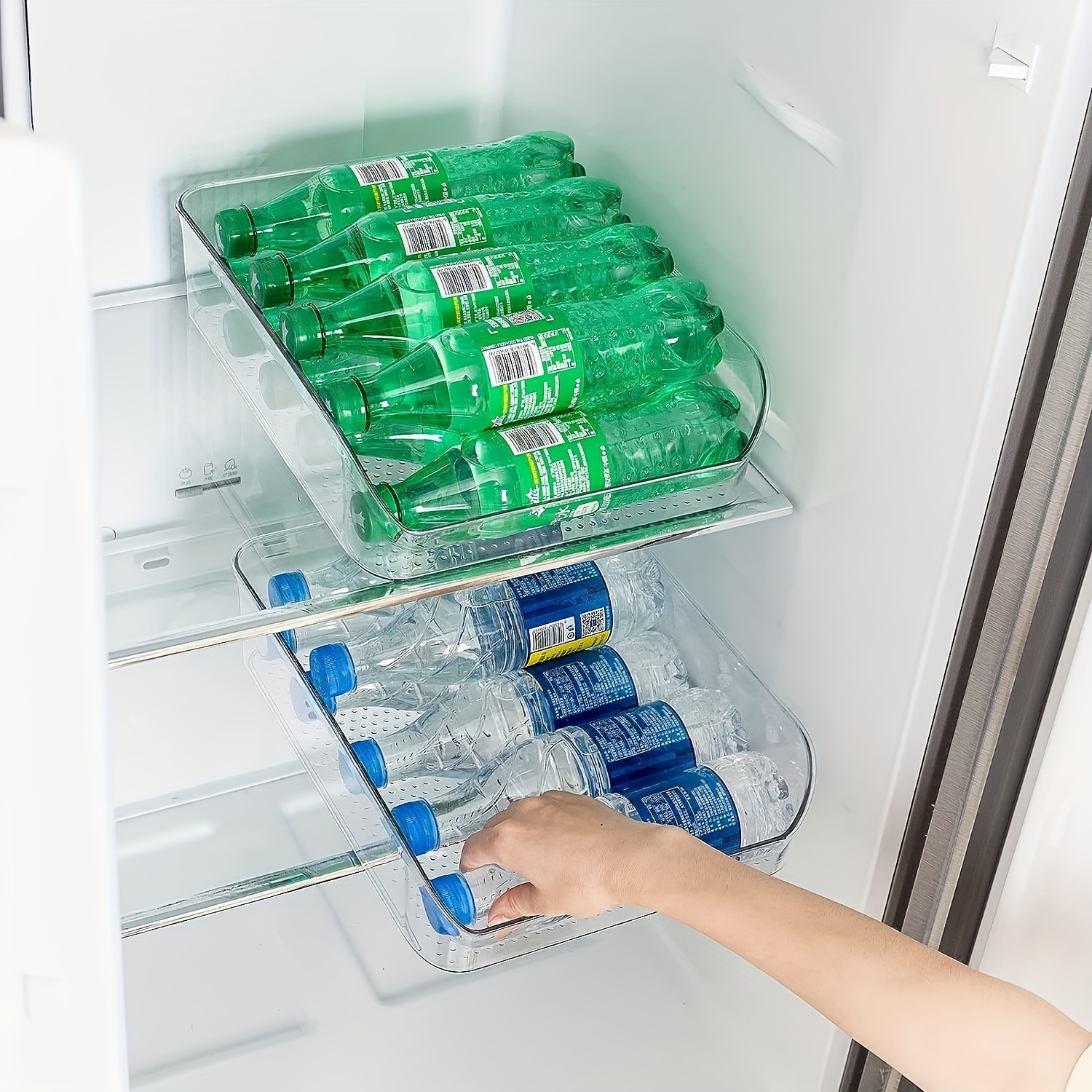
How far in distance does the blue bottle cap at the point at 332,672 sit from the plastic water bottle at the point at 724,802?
0.26 m

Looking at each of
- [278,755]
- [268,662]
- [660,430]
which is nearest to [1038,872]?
[660,430]

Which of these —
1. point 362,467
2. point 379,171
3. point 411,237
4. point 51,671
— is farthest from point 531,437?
point 51,671

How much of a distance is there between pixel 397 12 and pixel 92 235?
1.23 ft

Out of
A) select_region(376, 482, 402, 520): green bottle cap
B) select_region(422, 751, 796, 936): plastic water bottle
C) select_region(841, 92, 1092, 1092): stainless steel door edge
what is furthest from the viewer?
select_region(422, 751, 796, 936): plastic water bottle

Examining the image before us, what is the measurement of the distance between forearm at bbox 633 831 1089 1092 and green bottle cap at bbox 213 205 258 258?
2.15ft

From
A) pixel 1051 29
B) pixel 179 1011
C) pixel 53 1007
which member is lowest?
pixel 179 1011

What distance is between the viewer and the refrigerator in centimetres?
82

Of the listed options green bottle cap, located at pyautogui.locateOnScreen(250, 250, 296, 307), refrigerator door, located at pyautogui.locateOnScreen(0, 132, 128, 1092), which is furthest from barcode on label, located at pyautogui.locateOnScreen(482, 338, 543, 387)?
refrigerator door, located at pyautogui.locateOnScreen(0, 132, 128, 1092)

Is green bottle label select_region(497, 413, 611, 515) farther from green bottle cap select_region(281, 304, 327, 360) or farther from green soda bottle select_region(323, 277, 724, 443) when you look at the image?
green bottle cap select_region(281, 304, 327, 360)

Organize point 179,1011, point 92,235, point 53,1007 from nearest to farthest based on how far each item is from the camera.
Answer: point 53,1007
point 92,235
point 179,1011

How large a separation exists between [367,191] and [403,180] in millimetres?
39

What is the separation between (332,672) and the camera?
1237 millimetres

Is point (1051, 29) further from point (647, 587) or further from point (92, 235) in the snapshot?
point (92, 235)

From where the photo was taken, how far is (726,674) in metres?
1.38
